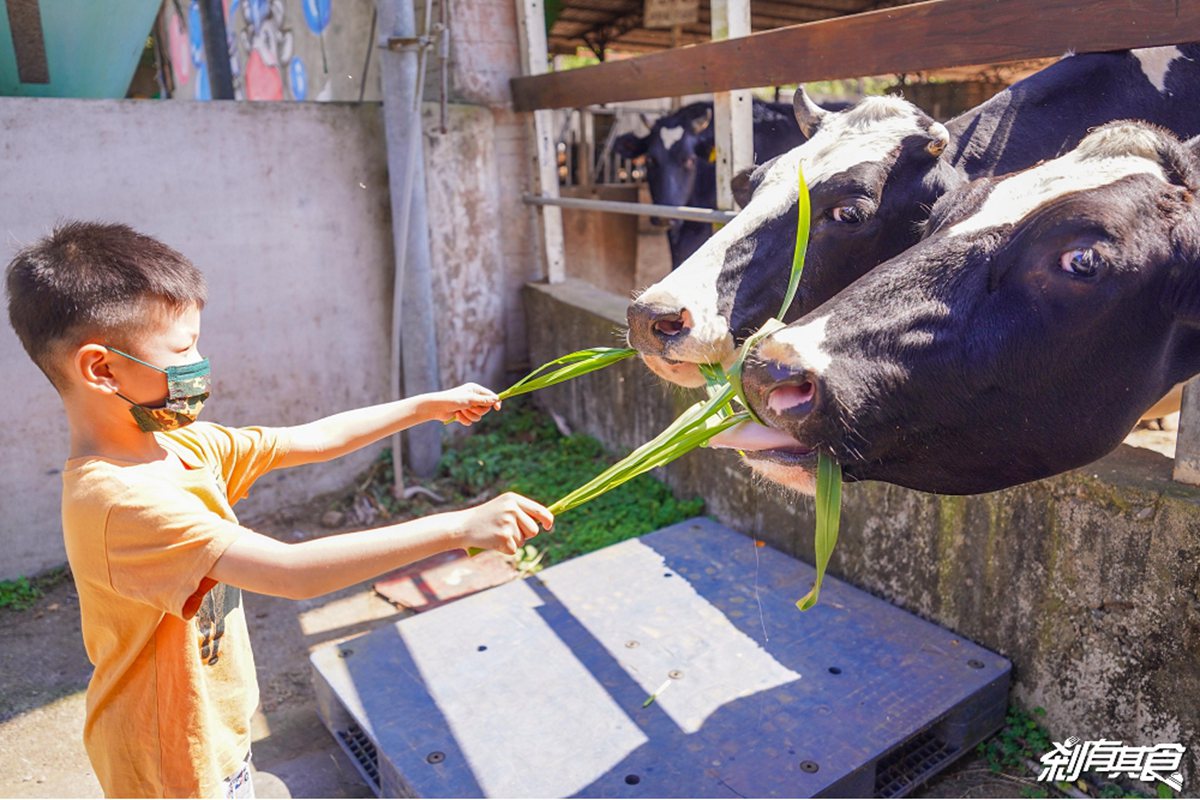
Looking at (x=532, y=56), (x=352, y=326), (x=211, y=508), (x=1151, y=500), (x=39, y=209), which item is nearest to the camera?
(x=211, y=508)

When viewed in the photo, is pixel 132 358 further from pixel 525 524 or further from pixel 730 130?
pixel 730 130

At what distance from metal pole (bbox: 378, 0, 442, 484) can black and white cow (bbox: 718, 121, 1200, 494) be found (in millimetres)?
3413

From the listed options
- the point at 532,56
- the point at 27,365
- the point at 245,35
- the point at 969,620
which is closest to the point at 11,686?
the point at 27,365

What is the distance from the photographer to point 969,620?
3.26 metres

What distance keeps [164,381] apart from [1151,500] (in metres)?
2.61

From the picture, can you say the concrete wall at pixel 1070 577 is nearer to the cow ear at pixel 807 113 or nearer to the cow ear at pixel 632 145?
the cow ear at pixel 807 113

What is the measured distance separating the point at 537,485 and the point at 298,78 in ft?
16.8

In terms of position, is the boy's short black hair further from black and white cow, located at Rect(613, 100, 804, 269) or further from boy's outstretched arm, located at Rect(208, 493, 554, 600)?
black and white cow, located at Rect(613, 100, 804, 269)

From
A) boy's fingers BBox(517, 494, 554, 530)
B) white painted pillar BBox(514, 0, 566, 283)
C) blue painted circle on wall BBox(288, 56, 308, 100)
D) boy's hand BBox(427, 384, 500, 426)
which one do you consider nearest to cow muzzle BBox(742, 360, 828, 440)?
boy's fingers BBox(517, 494, 554, 530)

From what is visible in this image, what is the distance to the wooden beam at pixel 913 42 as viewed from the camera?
256 centimetres

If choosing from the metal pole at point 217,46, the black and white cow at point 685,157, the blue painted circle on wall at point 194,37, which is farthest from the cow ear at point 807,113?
the blue painted circle on wall at point 194,37

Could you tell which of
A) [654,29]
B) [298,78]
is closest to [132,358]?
[298,78]

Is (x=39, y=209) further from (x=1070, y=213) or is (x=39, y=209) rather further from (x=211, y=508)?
(x=1070, y=213)

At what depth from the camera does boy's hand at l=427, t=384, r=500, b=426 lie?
2.19 m
